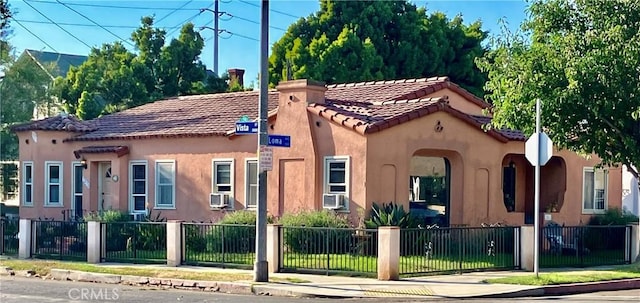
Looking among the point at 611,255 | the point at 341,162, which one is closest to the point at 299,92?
the point at 341,162

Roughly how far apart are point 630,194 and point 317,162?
14.9m

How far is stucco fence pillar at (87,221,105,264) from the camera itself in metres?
22.1

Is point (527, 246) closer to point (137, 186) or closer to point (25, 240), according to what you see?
point (25, 240)

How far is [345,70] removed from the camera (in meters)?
42.8

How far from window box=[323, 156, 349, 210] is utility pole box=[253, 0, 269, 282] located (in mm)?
5553

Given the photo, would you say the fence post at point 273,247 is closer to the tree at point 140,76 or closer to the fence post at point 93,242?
the fence post at point 93,242

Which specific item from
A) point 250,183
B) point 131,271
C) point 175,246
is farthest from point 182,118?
point 131,271

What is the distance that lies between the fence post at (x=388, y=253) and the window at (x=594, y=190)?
1214 centimetres

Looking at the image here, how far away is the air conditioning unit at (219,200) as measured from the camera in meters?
26.6

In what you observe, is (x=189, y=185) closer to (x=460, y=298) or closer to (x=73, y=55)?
(x=460, y=298)

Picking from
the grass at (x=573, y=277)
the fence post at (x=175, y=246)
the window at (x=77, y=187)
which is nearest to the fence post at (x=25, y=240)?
the fence post at (x=175, y=246)

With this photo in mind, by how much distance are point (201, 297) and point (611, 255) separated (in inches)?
437

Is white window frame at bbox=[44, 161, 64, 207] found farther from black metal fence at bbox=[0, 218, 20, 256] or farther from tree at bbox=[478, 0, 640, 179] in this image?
tree at bbox=[478, 0, 640, 179]

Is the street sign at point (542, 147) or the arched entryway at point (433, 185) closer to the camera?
the street sign at point (542, 147)
